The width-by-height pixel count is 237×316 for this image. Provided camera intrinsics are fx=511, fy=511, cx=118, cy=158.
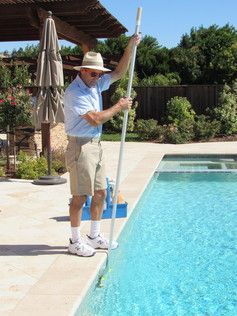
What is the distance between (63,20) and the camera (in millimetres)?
11516

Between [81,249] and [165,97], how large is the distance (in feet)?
55.1

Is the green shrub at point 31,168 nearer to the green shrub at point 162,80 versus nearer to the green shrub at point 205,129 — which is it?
the green shrub at point 205,129

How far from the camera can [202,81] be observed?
3612 cm

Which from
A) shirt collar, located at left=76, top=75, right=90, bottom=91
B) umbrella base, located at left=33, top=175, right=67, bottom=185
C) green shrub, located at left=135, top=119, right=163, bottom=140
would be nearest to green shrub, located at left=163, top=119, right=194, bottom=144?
green shrub, located at left=135, top=119, right=163, bottom=140

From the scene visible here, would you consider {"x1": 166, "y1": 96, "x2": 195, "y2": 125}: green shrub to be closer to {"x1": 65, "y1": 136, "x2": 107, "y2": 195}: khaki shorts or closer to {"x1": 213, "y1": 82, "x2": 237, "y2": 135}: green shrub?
{"x1": 213, "y1": 82, "x2": 237, "y2": 135}: green shrub

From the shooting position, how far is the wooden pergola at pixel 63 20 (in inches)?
386

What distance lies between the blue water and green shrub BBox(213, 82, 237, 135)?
9.69 m

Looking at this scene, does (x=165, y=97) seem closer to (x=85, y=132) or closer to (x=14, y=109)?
(x=14, y=109)

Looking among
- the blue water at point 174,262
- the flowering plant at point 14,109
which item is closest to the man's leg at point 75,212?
the blue water at point 174,262

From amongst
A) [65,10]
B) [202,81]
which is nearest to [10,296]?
[65,10]

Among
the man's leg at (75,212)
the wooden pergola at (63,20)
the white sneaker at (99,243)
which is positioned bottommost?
the white sneaker at (99,243)

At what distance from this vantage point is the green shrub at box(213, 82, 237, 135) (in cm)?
1789

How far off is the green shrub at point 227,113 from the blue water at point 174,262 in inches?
382

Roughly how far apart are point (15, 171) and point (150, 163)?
3180 mm
